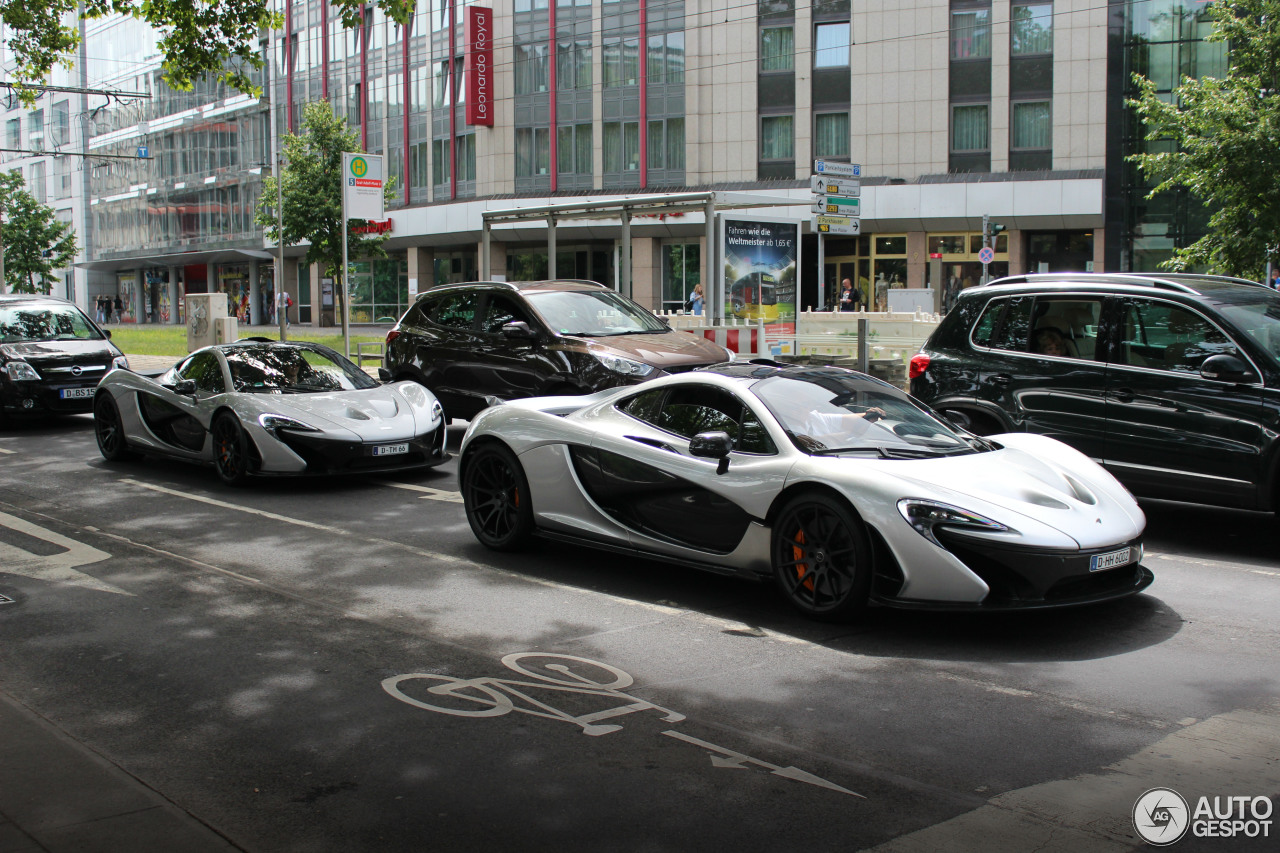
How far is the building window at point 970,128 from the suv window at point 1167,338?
3080 cm

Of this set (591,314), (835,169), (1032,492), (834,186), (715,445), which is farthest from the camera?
(834,186)

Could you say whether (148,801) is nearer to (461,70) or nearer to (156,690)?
(156,690)

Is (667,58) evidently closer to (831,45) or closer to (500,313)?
(831,45)

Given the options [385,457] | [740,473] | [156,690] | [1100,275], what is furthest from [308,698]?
[1100,275]

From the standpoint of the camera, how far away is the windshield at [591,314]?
42.3ft

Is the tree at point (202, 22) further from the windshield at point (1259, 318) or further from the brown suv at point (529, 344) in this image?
the windshield at point (1259, 318)

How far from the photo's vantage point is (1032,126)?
1463 inches

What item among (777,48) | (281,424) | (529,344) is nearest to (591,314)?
(529,344)

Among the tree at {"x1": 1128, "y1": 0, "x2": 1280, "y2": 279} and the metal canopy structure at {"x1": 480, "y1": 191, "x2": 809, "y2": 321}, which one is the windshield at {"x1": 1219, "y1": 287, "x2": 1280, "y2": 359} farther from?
the tree at {"x1": 1128, "y1": 0, "x2": 1280, "y2": 279}

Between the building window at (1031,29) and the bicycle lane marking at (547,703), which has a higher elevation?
the building window at (1031,29)

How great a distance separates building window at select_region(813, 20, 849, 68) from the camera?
3909cm

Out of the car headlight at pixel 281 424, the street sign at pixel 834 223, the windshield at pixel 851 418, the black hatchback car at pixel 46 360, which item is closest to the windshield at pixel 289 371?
the car headlight at pixel 281 424

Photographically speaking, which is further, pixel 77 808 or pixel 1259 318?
pixel 1259 318

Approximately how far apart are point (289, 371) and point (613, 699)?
760cm
